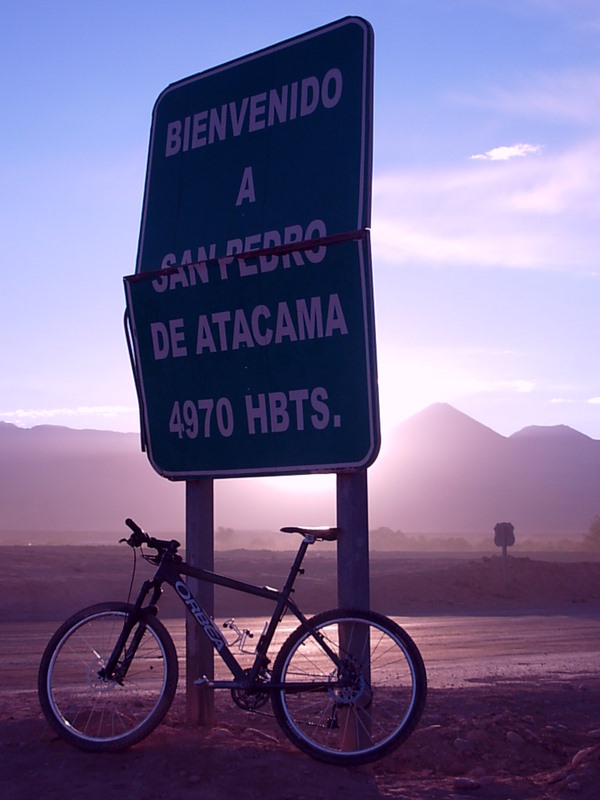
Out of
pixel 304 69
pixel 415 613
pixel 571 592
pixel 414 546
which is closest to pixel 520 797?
pixel 304 69

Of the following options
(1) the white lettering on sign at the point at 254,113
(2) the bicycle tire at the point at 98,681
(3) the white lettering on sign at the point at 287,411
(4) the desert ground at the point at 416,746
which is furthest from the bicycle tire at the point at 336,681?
(1) the white lettering on sign at the point at 254,113

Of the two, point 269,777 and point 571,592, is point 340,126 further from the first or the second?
point 571,592

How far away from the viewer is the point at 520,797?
4.86 metres

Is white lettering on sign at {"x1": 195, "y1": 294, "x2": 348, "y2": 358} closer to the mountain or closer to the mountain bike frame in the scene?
the mountain bike frame

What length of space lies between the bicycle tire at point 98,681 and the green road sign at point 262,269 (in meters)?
1.16

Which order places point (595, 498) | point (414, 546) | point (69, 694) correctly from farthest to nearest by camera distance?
point (595, 498) → point (414, 546) → point (69, 694)

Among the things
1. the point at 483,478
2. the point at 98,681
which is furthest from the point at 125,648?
the point at 483,478

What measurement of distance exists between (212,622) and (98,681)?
70cm

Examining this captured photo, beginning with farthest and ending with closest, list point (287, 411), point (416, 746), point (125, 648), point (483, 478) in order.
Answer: point (483, 478)
point (416, 746)
point (287, 411)
point (125, 648)

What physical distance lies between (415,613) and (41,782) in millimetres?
17508

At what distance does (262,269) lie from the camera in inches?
237

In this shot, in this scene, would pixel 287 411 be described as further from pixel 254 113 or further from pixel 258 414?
pixel 254 113

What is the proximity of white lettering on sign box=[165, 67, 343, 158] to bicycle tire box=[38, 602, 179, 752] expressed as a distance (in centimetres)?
315

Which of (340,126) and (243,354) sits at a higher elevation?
(340,126)
